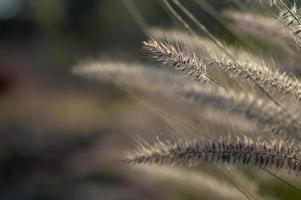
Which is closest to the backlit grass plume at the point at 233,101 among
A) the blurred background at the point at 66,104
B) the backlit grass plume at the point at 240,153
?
the backlit grass plume at the point at 240,153

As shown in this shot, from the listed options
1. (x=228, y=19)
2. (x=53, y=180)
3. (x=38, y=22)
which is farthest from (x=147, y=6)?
(x=228, y=19)

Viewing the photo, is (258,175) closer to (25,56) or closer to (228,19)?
(228,19)

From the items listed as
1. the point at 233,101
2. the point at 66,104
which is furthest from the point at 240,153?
the point at 66,104

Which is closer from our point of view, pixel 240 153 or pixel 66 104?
pixel 240 153

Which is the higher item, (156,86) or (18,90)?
(156,86)

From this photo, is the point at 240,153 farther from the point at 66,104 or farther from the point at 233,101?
the point at 66,104

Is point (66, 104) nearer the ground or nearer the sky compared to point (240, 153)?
nearer the ground

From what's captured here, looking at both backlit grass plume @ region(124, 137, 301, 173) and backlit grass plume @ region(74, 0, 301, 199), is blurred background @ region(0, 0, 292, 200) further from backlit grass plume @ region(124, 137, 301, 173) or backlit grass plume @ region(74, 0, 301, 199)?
backlit grass plume @ region(124, 137, 301, 173)

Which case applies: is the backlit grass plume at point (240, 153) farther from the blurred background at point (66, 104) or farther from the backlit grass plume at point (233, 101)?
the blurred background at point (66, 104)
